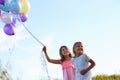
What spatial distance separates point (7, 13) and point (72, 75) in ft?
4.97

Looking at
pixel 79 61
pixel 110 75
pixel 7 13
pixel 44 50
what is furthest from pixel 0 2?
pixel 110 75

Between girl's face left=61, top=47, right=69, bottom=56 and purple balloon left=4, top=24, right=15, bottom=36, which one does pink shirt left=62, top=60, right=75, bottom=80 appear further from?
purple balloon left=4, top=24, right=15, bottom=36

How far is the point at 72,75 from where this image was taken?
8.10 metres

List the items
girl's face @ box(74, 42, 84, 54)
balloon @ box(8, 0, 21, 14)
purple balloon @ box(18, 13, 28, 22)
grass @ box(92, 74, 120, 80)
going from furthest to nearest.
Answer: grass @ box(92, 74, 120, 80)
purple balloon @ box(18, 13, 28, 22)
balloon @ box(8, 0, 21, 14)
girl's face @ box(74, 42, 84, 54)

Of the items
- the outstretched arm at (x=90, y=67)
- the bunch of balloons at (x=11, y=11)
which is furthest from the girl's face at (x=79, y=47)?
the bunch of balloons at (x=11, y=11)

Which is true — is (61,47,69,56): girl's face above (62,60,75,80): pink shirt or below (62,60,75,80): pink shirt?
above

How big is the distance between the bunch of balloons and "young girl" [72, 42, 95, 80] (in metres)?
1.11

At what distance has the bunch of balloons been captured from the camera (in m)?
8.02

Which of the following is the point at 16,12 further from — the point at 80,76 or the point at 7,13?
the point at 80,76

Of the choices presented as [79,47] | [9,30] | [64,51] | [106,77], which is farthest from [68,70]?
[106,77]

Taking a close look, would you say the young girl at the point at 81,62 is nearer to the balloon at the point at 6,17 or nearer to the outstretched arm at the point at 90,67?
the outstretched arm at the point at 90,67

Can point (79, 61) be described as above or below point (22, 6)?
below

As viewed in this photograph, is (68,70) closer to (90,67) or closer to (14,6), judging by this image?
(90,67)

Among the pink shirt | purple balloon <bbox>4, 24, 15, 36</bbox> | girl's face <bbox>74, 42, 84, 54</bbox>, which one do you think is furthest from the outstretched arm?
purple balloon <bbox>4, 24, 15, 36</bbox>
